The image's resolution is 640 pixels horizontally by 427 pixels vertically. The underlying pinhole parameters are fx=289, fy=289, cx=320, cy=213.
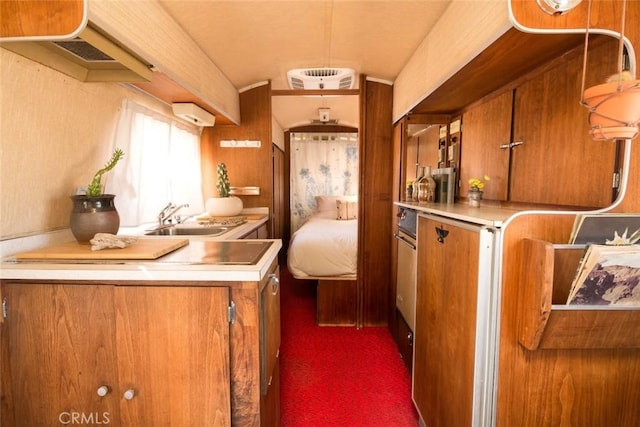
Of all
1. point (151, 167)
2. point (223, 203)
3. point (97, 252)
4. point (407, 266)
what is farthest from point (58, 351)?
point (407, 266)

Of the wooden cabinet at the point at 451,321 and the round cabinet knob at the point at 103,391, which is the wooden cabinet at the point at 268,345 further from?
the wooden cabinet at the point at 451,321

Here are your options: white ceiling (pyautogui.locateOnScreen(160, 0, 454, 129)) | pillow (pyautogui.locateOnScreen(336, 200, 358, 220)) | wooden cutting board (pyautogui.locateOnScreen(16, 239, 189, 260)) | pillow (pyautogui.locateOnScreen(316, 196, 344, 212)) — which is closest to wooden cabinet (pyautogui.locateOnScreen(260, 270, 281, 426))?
wooden cutting board (pyautogui.locateOnScreen(16, 239, 189, 260))

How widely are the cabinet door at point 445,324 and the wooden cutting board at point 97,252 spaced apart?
45.2 inches

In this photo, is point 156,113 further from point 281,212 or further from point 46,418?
point 281,212

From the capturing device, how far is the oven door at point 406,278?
1.87m

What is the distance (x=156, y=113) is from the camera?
6.81 feet

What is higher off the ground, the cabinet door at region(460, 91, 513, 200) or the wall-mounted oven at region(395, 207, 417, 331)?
the cabinet door at region(460, 91, 513, 200)

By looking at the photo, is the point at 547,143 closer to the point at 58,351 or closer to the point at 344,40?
the point at 344,40

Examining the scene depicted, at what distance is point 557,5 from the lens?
0.84 metres

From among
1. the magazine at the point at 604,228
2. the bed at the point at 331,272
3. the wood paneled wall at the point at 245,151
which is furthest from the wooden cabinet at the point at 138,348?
the wood paneled wall at the point at 245,151

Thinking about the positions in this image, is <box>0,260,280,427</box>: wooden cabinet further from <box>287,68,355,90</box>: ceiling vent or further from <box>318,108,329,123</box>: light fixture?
<box>318,108,329,123</box>: light fixture

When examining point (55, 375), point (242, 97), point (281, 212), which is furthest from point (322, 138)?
point (55, 375)

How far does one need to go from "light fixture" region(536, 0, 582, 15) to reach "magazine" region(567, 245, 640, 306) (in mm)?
688

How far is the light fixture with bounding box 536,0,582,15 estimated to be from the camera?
0.83 m
